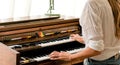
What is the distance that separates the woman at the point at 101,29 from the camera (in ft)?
3.80

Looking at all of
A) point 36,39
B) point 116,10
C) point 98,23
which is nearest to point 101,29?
point 98,23

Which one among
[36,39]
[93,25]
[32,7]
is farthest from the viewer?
[32,7]

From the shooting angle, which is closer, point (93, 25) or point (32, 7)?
point (93, 25)

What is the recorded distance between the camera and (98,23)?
3.80 ft

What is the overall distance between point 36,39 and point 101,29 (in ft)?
2.30

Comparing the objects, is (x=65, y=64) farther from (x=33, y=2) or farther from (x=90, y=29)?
(x=33, y=2)

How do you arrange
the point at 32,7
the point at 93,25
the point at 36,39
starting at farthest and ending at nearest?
the point at 32,7 → the point at 36,39 → the point at 93,25

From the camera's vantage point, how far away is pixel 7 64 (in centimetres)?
142

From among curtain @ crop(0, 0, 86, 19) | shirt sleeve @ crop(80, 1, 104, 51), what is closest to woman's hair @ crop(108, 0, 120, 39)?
shirt sleeve @ crop(80, 1, 104, 51)

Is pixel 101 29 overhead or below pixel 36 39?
overhead

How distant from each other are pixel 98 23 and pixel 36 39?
2.32ft

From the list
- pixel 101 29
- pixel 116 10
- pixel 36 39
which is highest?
pixel 116 10

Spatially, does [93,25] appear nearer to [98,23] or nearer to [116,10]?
[98,23]

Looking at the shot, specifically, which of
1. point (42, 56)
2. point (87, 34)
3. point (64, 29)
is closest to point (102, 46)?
point (87, 34)
